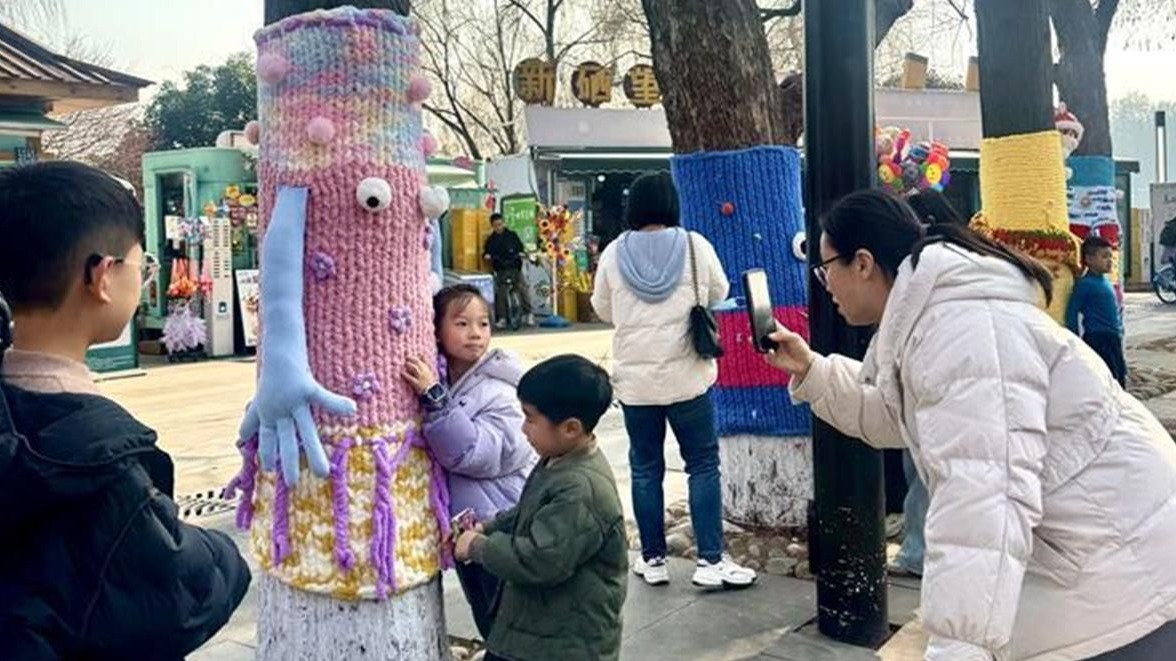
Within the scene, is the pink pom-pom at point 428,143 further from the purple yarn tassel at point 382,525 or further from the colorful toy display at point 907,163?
the colorful toy display at point 907,163

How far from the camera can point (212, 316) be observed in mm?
14500

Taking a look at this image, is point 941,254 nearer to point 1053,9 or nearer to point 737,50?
point 737,50

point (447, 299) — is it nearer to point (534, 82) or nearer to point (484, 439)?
point (484, 439)

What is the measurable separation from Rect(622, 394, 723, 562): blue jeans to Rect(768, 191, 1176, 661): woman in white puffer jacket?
245cm

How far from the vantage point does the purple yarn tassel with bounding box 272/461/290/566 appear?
2855 mm

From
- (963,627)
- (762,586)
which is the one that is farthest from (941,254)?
(762,586)

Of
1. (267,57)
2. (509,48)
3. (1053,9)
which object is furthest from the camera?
(509,48)

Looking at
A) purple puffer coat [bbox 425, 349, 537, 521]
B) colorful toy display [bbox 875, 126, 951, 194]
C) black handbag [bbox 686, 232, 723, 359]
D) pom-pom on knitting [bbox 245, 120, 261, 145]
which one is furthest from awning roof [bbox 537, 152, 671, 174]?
pom-pom on knitting [bbox 245, 120, 261, 145]

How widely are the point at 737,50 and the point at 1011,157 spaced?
4.88 feet

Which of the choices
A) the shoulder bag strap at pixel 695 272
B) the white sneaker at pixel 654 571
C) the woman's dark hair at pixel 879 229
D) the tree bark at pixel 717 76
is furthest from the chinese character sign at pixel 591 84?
the woman's dark hair at pixel 879 229

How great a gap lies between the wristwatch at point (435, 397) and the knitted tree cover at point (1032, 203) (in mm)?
3417

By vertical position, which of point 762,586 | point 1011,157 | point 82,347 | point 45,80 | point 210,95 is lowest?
point 762,586

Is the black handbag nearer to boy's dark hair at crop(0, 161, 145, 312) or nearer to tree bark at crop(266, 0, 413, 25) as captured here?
tree bark at crop(266, 0, 413, 25)

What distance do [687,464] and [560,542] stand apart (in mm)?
2017
